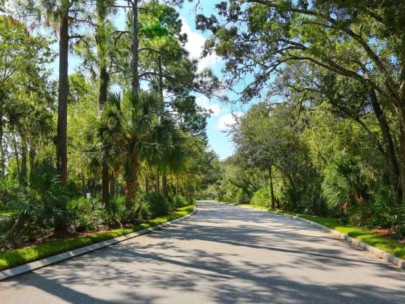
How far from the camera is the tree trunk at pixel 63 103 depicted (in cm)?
1468

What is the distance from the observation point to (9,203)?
11742 millimetres

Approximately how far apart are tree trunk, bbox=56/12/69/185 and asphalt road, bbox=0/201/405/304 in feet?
14.2

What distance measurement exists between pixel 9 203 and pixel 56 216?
1319mm

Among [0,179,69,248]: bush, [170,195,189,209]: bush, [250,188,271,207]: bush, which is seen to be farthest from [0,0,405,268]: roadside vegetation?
[250,188,271,207]: bush

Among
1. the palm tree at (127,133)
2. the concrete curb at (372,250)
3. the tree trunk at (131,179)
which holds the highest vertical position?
the palm tree at (127,133)

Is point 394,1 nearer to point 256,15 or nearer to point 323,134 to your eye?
point 256,15

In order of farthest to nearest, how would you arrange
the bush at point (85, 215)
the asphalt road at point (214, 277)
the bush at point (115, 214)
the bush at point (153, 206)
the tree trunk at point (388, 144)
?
the bush at point (153, 206) < the bush at point (115, 214) < the tree trunk at point (388, 144) < the bush at point (85, 215) < the asphalt road at point (214, 277)

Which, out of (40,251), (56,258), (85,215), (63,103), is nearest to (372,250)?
(56,258)

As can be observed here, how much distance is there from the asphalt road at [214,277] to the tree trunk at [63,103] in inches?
170

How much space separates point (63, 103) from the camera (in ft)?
49.7

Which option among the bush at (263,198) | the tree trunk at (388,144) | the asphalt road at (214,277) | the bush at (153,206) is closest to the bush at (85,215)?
the asphalt road at (214,277)

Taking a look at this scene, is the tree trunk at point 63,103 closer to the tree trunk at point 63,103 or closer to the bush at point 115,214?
the tree trunk at point 63,103

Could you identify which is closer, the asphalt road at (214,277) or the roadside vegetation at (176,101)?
the asphalt road at (214,277)

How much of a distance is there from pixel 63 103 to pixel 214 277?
9975mm
